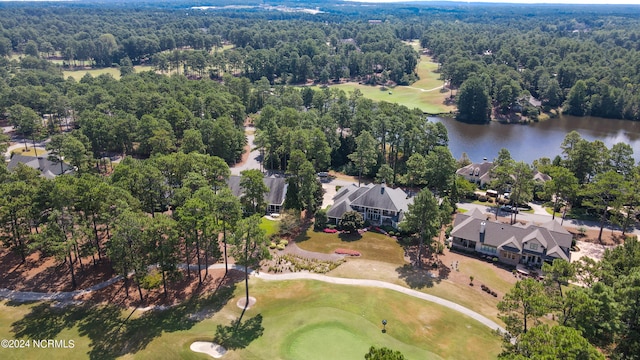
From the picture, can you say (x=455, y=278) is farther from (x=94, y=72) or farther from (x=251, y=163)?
(x=94, y=72)

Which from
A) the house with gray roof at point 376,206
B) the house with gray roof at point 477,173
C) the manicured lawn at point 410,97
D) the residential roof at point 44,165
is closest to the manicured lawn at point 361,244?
the house with gray roof at point 376,206

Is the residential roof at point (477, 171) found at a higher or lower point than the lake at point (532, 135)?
higher

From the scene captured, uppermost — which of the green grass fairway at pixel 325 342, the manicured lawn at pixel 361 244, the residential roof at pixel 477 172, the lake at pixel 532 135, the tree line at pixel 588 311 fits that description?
the tree line at pixel 588 311

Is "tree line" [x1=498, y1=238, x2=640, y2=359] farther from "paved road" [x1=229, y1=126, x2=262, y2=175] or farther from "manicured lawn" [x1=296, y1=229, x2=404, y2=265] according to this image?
"paved road" [x1=229, y1=126, x2=262, y2=175]

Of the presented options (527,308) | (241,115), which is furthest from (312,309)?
(241,115)

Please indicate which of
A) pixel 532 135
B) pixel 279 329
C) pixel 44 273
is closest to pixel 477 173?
pixel 532 135

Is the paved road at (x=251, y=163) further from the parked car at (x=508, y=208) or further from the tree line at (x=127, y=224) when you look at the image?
the parked car at (x=508, y=208)

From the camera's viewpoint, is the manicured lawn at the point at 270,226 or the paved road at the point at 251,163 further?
the paved road at the point at 251,163

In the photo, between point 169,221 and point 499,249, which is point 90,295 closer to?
point 169,221
